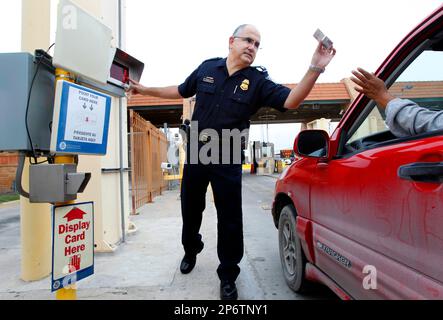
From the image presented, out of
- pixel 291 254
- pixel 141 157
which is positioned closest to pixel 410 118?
pixel 291 254

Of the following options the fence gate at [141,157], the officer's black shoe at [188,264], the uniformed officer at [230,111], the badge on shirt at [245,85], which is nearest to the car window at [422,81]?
the uniformed officer at [230,111]

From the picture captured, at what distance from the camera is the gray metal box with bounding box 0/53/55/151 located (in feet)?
5.46

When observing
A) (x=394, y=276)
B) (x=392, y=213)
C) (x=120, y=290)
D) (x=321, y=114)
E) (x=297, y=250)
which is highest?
(x=321, y=114)

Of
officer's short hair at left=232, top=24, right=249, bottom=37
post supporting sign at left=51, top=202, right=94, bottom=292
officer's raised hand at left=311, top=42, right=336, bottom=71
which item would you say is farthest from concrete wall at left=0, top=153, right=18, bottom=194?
officer's raised hand at left=311, top=42, right=336, bottom=71

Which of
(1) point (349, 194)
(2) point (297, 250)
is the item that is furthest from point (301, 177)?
(1) point (349, 194)

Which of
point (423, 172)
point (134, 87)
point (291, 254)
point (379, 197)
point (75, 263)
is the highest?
point (134, 87)

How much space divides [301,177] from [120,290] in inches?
64.7

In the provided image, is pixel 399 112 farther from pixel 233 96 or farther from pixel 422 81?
pixel 233 96

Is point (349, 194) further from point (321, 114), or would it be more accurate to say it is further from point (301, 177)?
point (321, 114)

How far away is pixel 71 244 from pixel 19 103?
77 centimetres

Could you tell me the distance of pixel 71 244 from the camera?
62.8 inches

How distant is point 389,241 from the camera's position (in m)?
1.29

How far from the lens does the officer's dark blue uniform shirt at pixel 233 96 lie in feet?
7.92
